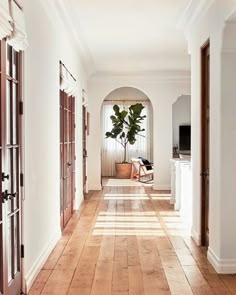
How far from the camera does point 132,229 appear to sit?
6824mm

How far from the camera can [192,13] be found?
19.3 ft

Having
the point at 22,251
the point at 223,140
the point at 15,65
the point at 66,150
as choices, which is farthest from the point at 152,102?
the point at 22,251

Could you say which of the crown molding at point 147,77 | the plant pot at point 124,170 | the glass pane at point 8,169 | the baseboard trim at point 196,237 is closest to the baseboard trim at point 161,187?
the crown molding at point 147,77

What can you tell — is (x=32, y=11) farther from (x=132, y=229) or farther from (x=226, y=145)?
(x=132, y=229)

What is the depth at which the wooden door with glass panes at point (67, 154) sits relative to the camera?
688 cm

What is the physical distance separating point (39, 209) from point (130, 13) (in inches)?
120

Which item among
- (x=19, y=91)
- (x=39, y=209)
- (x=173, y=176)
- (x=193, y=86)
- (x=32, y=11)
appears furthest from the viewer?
(x=173, y=176)

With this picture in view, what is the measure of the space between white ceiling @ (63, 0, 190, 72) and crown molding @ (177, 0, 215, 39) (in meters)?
0.08

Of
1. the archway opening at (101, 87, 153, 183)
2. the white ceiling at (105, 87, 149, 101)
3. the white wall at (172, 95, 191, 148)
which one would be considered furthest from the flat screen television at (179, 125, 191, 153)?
the white ceiling at (105, 87, 149, 101)

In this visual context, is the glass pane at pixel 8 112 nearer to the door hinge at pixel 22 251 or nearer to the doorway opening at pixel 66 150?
the door hinge at pixel 22 251

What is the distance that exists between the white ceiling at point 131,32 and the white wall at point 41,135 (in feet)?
1.70

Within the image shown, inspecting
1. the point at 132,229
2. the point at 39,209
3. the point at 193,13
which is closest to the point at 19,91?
the point at 39,209

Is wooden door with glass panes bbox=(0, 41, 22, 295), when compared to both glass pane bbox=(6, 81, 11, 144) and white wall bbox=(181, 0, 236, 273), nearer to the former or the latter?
glass pane bbox=(6, 81, 11, 144)

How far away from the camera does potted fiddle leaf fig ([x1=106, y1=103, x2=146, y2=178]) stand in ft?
47.2
